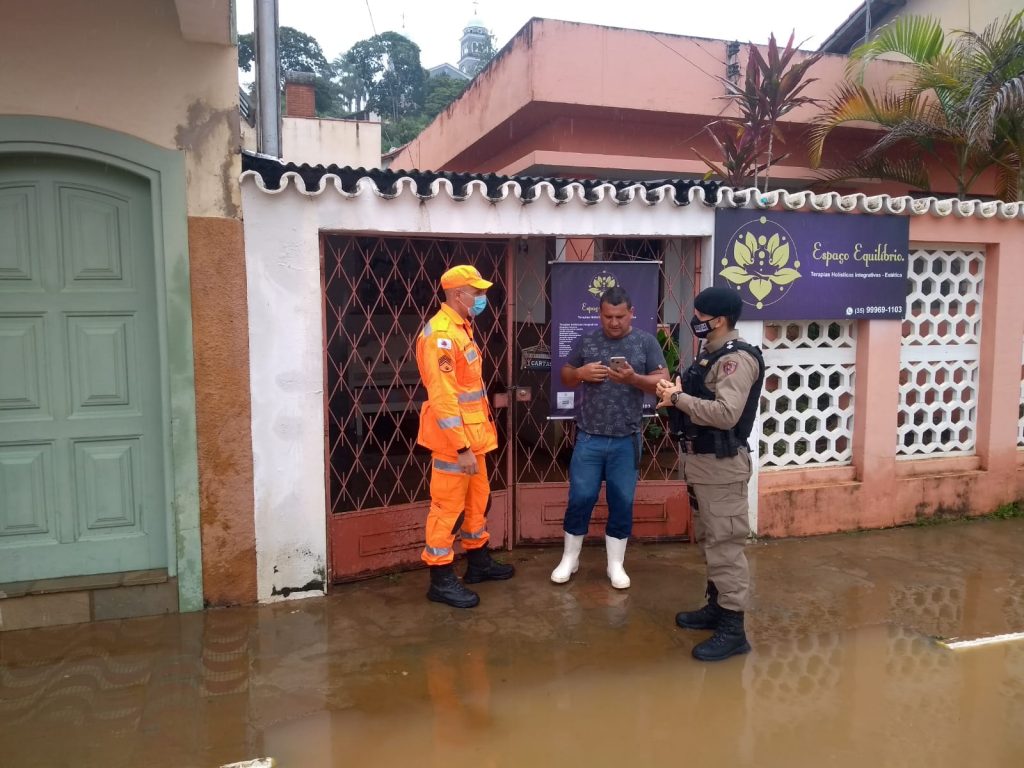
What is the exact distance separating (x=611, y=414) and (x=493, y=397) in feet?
3.40

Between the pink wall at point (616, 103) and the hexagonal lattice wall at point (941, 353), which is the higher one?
the pink wall at point (616, 103)

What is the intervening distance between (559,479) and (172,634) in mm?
3039

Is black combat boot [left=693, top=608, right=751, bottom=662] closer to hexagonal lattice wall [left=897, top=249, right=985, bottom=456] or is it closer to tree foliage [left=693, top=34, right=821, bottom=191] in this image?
hexagonal lattice wall [left=897, top=249, right=985, bottom=456]

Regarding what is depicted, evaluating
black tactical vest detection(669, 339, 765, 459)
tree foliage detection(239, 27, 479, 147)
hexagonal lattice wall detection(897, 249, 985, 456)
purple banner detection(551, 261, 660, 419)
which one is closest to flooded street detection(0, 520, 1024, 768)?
black tactical vest detection(669, 339, 765, 459)

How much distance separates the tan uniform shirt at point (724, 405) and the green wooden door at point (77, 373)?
2875 millimetres

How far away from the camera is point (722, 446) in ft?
11.6

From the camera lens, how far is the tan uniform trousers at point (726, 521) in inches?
141

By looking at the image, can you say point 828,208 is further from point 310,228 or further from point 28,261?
point 28,261

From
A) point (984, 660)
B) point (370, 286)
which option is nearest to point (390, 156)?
point (370, 286)

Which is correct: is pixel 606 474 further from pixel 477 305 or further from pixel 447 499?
pixel 477 305

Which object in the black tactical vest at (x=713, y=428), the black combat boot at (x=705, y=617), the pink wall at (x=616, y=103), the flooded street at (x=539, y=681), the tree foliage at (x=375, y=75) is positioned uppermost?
the tree foliage at (x=375, y=75)

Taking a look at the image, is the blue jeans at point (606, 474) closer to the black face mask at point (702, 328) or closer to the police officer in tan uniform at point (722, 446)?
the police officer in tan uniform at point (722, 446)

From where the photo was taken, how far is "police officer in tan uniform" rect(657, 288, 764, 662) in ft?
11.5

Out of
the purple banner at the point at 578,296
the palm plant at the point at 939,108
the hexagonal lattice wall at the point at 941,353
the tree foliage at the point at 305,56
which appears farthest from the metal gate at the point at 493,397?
the tree foliage at the point at 305,56
